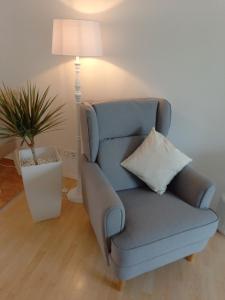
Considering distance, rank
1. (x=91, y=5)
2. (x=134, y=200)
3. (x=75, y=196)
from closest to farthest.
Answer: (x=134, y=200)
(x=91, y=5)
(x=75, y=196)

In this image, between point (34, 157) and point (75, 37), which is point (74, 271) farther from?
point (75, 37)

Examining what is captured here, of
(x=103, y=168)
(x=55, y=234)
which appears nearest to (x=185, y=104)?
(x=103, y=168)

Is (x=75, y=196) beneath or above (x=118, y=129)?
beneath

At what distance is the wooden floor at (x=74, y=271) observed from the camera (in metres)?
1.46

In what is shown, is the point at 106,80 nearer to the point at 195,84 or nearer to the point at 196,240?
the point at 195,84

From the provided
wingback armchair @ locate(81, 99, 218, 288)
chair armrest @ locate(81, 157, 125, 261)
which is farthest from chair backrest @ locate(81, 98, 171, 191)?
chair armrest @ locate(81, 157, 125, 261)

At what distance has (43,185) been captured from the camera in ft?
6.10

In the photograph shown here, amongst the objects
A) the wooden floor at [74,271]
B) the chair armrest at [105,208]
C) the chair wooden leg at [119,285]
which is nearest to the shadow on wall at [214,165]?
the wooden floor at [74,271]

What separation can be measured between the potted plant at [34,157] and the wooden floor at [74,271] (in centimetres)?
19

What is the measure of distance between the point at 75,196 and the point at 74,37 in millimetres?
1389

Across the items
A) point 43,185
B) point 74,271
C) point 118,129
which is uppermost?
point 118,129

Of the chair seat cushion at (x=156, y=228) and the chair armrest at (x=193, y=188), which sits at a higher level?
the chair armrest at (x=193, y=188)

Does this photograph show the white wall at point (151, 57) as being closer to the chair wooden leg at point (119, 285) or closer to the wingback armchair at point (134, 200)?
the wingback armchair at point (134, 200)

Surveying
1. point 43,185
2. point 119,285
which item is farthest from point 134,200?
point 43,185
